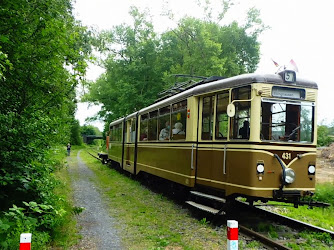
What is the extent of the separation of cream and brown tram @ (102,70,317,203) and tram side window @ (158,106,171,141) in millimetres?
1756

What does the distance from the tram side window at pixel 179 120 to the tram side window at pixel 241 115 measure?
186 cm

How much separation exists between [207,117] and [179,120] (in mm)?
1351

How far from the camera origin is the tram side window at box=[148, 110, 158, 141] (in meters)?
11.0

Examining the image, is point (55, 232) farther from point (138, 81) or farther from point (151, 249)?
point (138, 81)

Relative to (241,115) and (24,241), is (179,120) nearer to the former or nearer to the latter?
(241,115)

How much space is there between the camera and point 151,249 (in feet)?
18.1

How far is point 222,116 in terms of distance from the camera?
7270 millimetres

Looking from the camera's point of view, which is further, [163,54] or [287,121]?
[163,54]

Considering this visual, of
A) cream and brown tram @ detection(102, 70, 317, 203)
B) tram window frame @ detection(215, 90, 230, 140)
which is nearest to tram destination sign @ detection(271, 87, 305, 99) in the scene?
cream and brown tram @ detection(102, 70, 317, 203)

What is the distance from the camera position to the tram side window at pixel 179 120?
8611 mm

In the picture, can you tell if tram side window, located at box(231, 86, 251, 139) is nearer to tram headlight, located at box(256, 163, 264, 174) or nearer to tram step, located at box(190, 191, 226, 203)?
tram headlight, located at box(256, 163, 264, 174)

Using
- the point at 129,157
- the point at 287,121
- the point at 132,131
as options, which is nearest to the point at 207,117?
the point at 287,121

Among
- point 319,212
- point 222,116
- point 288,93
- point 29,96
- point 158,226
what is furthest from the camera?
point 319,212

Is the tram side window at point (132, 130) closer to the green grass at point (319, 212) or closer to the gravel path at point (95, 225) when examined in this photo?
the gravel path at point (95, 225)
